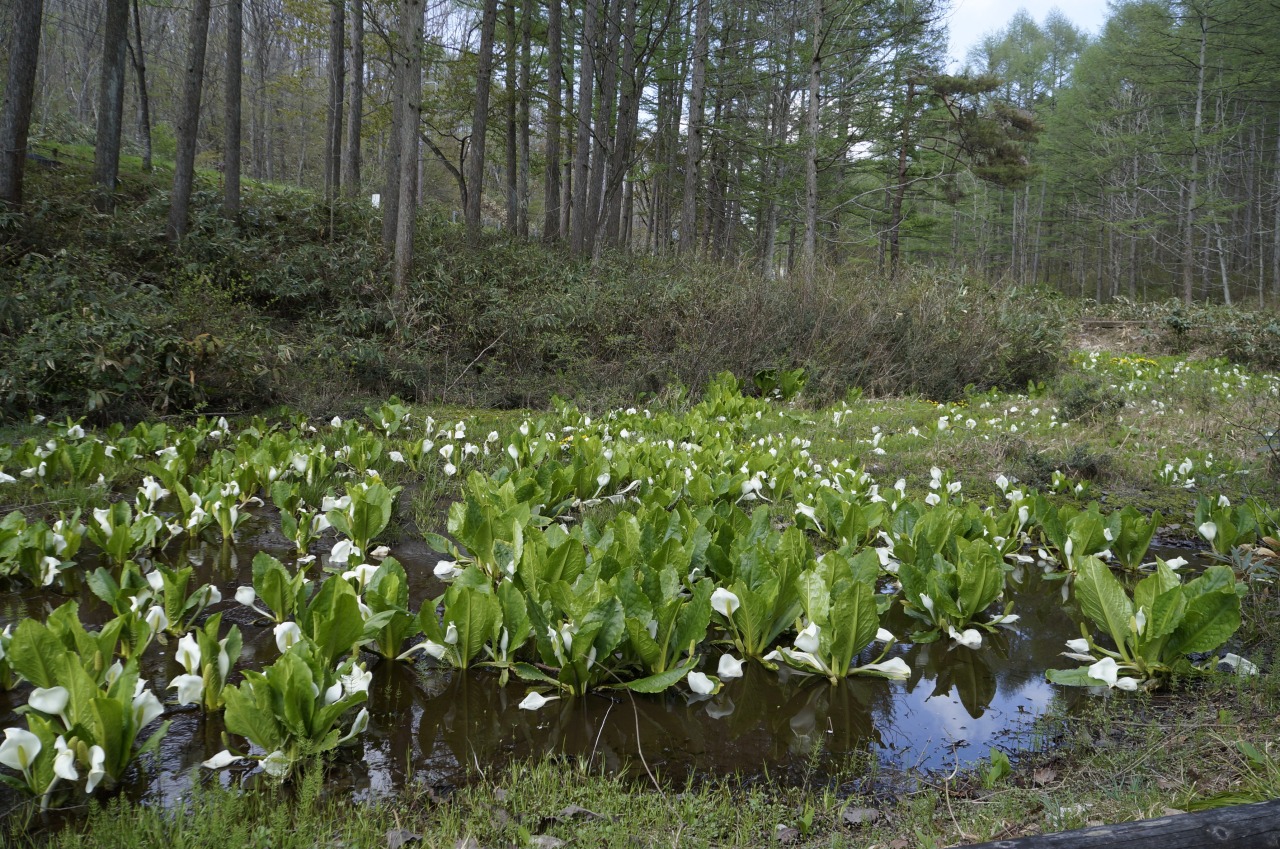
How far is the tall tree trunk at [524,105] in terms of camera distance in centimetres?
1528

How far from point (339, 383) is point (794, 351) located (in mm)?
6061

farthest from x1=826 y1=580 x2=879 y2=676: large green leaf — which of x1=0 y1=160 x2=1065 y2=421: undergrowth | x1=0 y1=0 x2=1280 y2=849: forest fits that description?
x1=0 y1=160 x2=1065 y2=421: undergrowth

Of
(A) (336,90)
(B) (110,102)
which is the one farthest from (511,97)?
(B) (110,102)

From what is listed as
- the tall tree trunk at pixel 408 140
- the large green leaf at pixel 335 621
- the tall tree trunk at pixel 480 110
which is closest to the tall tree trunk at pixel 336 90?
the tall tree trunk at pixel 480 110

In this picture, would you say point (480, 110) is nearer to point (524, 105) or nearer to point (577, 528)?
point (524, 105)

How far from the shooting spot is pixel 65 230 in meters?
9.65

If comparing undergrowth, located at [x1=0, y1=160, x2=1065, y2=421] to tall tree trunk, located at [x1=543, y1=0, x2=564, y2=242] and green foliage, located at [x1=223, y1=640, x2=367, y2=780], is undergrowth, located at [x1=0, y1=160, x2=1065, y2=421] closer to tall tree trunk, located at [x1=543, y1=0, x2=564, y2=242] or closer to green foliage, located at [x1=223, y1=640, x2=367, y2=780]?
tall tree trunk, located at [x1=543, y1=0, x2=564, y2=242]

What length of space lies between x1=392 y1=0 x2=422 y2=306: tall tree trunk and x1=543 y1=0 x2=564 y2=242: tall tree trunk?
181 inches

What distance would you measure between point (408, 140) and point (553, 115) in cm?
686

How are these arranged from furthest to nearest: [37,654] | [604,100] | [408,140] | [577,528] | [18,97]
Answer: [604,100], [408,140], [18,97], [577,528], [37,654]

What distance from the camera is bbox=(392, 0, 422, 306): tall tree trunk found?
30.5 ft

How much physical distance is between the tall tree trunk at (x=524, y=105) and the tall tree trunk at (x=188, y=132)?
5.52 metres

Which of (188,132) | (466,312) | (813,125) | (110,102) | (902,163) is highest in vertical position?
(902,163)

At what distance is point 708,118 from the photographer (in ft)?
69.1
